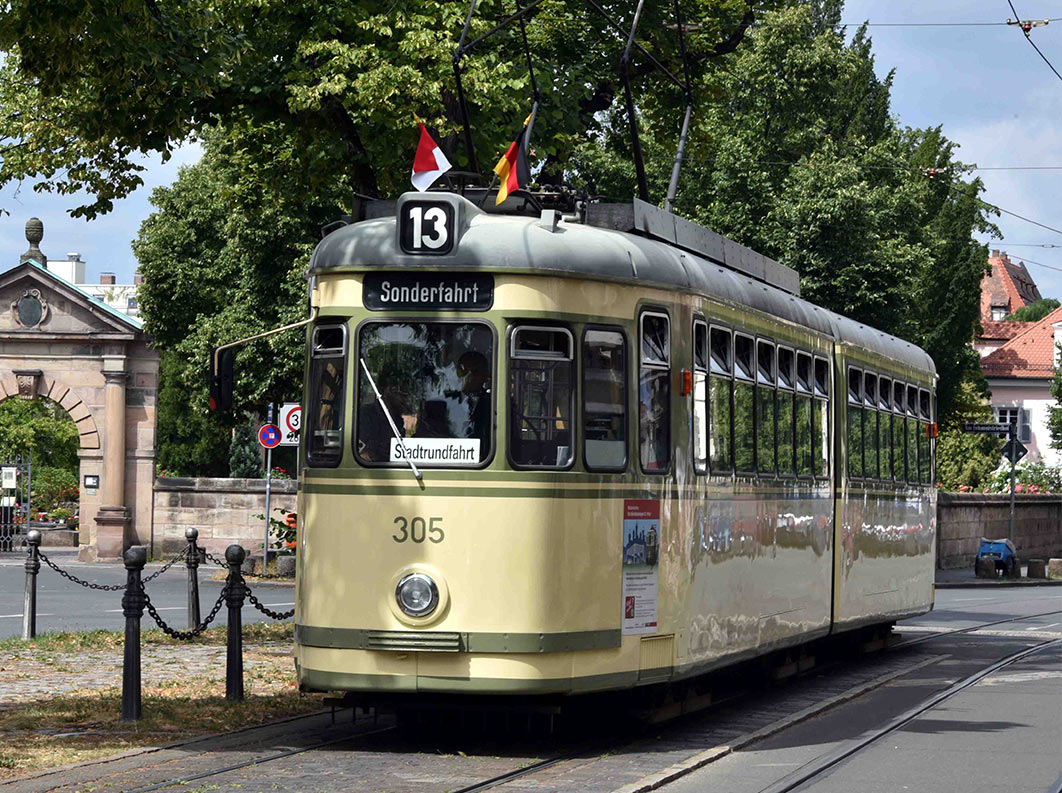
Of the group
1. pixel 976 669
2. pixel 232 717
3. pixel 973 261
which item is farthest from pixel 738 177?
pixel 232 717

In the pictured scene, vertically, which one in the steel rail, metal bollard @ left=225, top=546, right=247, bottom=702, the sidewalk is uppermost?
metal bollard @ left=225, top=546, right=247, bottom=702

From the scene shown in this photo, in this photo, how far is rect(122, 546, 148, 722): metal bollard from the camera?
12.1m

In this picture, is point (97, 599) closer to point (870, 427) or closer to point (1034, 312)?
point (870, 427)

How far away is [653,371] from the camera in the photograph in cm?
1166

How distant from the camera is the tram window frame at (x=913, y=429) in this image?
2008cm

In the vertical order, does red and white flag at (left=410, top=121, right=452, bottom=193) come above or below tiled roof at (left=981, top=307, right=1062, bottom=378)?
below

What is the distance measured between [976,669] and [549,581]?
8.96 metres

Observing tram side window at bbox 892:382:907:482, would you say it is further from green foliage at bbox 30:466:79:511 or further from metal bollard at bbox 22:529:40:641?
green foliage at bbox 30:466:79:511

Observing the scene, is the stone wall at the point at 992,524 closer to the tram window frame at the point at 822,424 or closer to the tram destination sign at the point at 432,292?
the tram window frame at the point at 822,424

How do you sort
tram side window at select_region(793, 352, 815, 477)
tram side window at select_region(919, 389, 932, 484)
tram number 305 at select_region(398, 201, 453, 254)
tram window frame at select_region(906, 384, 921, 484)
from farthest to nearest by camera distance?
tram side window at select_region(919, 389, 932, 484), tram window frame at select_region(906, 384, 921, 484), tram side window at select_region(793, 352, 815, 477), tram number 305 at select_region(398, 201, 453, 254)

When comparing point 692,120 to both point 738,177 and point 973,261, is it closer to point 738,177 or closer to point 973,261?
point 738,177

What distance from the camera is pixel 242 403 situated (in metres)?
41.5

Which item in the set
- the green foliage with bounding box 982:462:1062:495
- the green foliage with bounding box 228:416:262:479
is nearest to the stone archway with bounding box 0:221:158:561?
the green foliage with bounding box 228:416:262:479

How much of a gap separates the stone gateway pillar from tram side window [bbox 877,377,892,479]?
2681 centimetres
